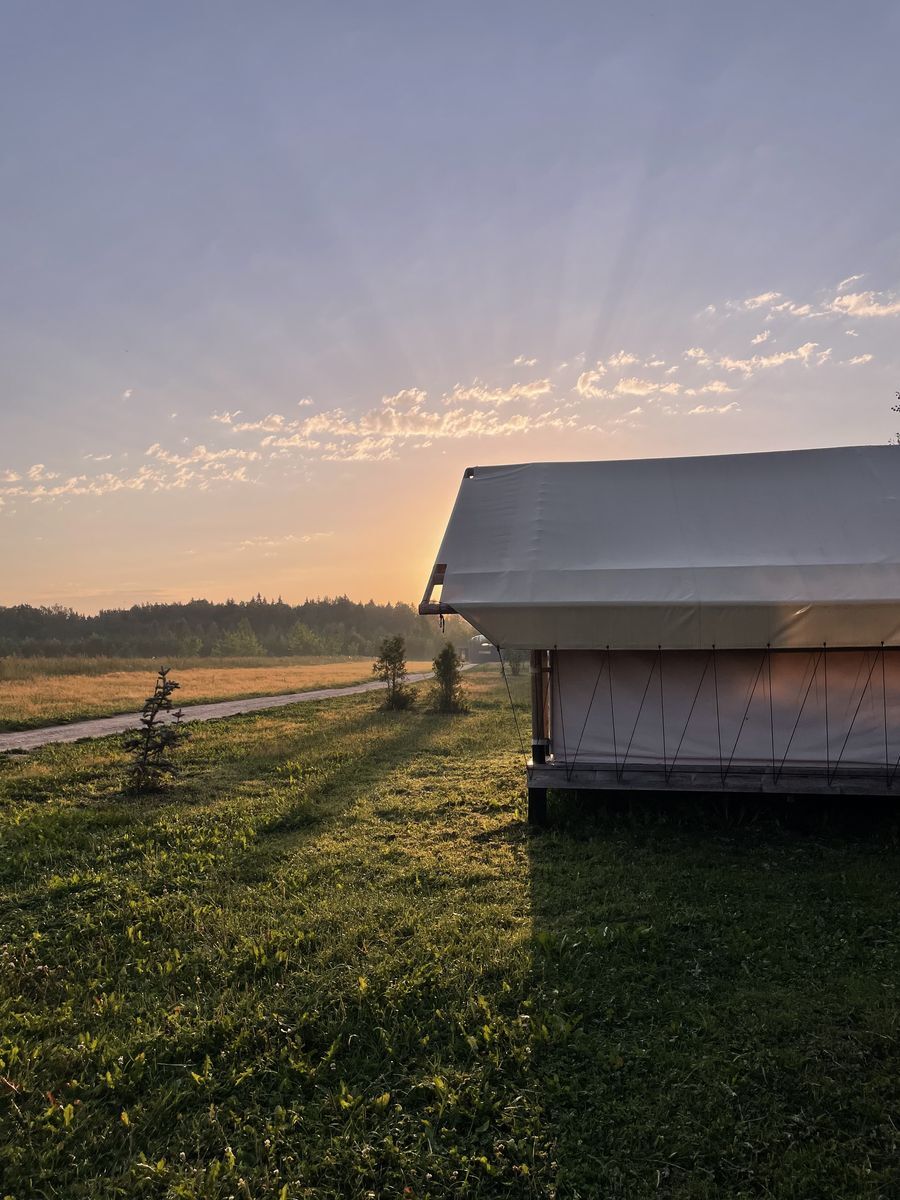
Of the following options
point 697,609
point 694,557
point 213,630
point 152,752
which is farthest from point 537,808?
point 213,630

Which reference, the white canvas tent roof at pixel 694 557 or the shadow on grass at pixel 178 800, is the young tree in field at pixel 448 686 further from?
the white canvas tent roof at pixel 694 557

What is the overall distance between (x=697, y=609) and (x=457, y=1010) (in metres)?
4.03

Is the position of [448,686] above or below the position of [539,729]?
below

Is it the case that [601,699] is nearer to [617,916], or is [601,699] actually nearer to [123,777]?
[617,916]

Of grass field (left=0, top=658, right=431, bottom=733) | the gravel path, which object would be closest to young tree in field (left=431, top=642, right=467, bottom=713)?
the gravel path

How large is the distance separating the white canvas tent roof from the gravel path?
1052cm

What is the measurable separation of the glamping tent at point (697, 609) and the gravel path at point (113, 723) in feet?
→ 34.3

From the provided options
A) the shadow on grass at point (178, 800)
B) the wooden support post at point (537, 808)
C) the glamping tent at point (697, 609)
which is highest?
the glamping tent at point (697, 609)

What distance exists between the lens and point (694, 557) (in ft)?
22.2

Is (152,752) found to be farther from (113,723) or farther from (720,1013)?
(720,1013)

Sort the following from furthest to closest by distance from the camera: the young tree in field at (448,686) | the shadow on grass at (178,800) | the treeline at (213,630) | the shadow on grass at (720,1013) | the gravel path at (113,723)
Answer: the treeline at (213,630) < the young tree in field at (448,686) < the gravel path at (113,723) < the shadow on grass at (178,800) < the shadow on grass at (720,1013)

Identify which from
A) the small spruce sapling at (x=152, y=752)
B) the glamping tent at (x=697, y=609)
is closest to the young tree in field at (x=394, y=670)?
the small spruce sapling at (x=152, y=752)

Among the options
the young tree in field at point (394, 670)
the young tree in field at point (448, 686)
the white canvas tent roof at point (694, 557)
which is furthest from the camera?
the young tree in field at point (394, 670)

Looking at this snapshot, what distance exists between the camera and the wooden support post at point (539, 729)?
24.3 ft
